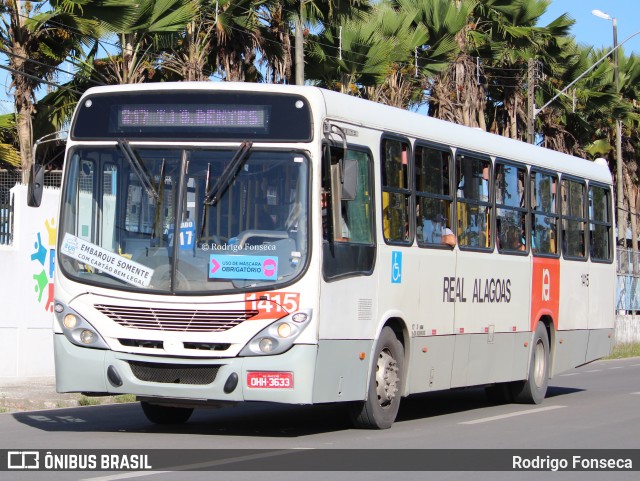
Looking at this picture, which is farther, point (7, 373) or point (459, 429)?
point (7, 373)

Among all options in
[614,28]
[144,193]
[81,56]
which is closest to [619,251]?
[614,28]

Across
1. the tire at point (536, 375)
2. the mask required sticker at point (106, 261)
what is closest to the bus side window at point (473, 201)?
the tire at point (536, 375)

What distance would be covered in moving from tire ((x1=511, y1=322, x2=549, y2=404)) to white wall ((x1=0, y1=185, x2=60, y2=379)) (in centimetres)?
700

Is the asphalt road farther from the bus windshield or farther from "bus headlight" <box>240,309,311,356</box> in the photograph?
the bus windshield

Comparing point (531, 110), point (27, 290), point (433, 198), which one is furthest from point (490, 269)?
point (531, 110)

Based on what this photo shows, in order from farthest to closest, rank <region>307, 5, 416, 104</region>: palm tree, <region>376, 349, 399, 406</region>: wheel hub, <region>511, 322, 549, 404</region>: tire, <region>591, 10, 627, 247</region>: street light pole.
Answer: <region>591, 10, 627, 247</region>: street light pole, <region>307, 5, 416, 104</region>: palm tree, <region>511, 322, 549, 404</region>: tire, <region>376, 349, 399, 406</region>: wheel hub

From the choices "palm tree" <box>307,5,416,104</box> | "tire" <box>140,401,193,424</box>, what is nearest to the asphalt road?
"tire" <box>140,401,193,424</box>

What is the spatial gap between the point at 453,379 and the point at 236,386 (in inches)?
160

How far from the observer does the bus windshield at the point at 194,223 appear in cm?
1110

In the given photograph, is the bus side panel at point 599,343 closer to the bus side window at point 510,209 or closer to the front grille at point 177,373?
the bus side window at point 510,209

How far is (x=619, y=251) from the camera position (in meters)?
40.1

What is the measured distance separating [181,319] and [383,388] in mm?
2501

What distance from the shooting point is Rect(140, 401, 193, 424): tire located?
1301 centimetres

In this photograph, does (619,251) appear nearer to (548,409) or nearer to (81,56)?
(81,56)
